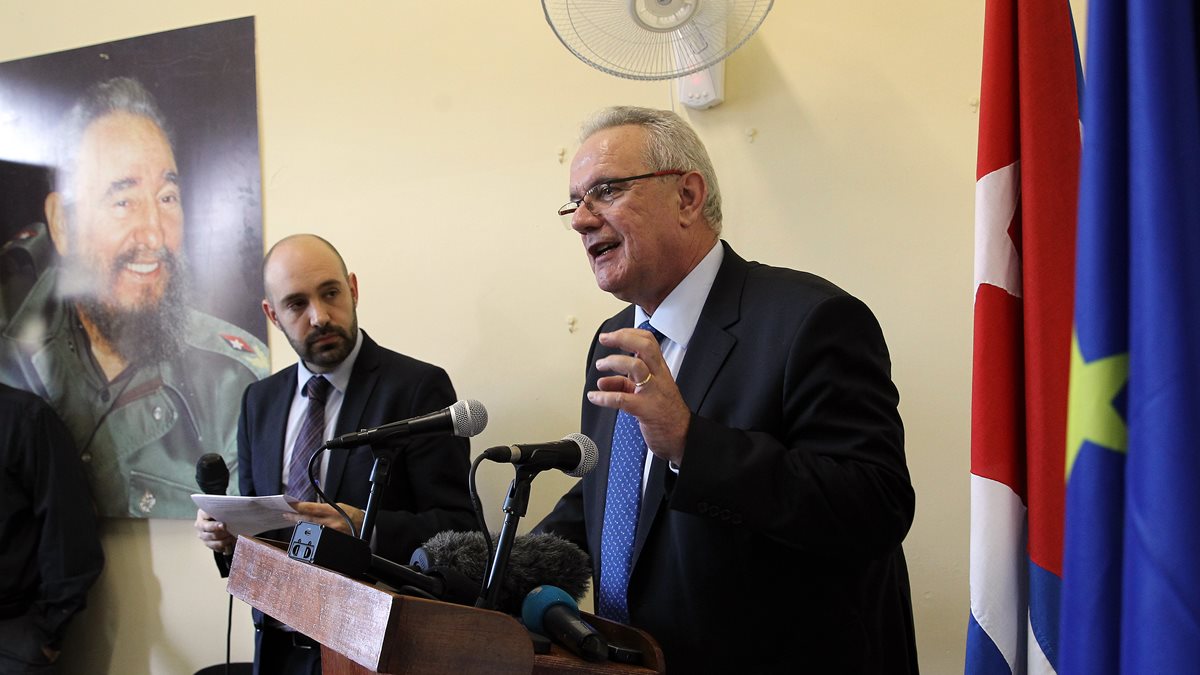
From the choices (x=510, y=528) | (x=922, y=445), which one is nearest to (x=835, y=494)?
(x=510, y=528)

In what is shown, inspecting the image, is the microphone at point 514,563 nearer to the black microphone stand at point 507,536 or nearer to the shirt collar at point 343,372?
the black microphone stand at point 507,536

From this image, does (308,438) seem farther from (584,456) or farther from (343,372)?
(584,456)

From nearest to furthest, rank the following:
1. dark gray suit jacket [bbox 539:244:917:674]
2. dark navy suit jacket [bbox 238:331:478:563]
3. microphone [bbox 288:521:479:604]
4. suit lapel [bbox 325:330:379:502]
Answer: microphone [bbox 288:521:479:604] → dark gray suit jacket [bbox 539:244:917:674] → dark navy suit jacket [bbox 238:331:478:563] → suit lapel [bbox 325:330:379:502]

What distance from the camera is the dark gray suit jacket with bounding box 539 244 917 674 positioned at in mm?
1397

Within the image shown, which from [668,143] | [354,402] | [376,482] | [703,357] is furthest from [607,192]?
[354,402]

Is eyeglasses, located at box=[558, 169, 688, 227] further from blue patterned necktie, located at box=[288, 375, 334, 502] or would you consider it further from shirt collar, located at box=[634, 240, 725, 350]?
blue patterned necktie, located at box=[288, 375, 334, 502]

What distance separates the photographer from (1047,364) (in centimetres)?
113

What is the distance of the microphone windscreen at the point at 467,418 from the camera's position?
57.9 inches

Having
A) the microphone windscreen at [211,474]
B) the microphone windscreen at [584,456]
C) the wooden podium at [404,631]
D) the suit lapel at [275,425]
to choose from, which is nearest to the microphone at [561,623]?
the wooden podium at [404,631]

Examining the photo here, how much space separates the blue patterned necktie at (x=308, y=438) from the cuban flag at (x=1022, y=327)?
186 cm

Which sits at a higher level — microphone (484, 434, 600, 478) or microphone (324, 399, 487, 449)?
microphone (324, 399, 487, 449)

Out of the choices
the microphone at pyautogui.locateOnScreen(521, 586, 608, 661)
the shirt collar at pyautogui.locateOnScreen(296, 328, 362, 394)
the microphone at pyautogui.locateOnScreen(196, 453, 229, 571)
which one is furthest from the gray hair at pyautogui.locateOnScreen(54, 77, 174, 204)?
the microphone at pyautogui.locateOnScreen(521, 586, 608, 661)

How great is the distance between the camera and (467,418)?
148 cm

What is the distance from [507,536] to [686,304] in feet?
2.14
